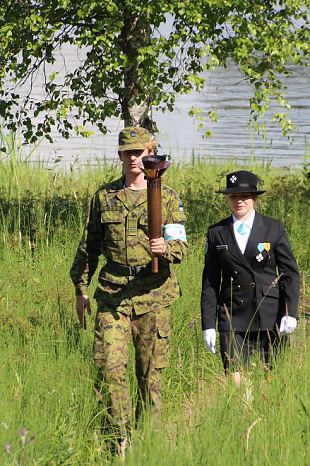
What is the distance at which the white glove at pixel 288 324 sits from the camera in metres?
5.82

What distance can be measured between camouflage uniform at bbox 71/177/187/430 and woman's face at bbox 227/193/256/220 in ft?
1.05

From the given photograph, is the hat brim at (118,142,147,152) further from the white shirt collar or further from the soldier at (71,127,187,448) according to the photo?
the white shirt collar

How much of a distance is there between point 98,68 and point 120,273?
16.3 ft

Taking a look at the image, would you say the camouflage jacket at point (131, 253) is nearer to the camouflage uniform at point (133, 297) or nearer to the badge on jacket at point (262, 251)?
the camouflage uniform at point (133, 297)

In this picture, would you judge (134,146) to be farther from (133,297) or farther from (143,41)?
(143,41)

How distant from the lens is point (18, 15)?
1022 cm

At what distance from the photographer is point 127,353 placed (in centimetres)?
580

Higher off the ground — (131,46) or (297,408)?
(131,46)

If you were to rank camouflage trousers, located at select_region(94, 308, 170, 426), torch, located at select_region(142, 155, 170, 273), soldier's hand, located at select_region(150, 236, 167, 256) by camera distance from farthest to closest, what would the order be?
1. camouflage trousers, located at select_region(94, 308, 170, 426)
2. soldier's hand, located at select_region(150, 236, 167, 256)
3. torch, located at select_region(142, 155, 170, 273)

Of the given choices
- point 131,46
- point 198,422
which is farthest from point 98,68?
point 198,422

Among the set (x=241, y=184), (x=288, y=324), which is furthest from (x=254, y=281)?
(x=241, y=184)

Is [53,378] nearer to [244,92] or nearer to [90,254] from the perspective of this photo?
[90,254]

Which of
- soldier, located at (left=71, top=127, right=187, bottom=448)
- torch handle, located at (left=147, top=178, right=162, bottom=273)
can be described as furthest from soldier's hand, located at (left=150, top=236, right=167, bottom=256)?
soldier, located at (left=71, top=127, right=187, bottom=448)

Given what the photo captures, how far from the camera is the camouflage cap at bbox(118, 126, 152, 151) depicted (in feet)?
19.0
